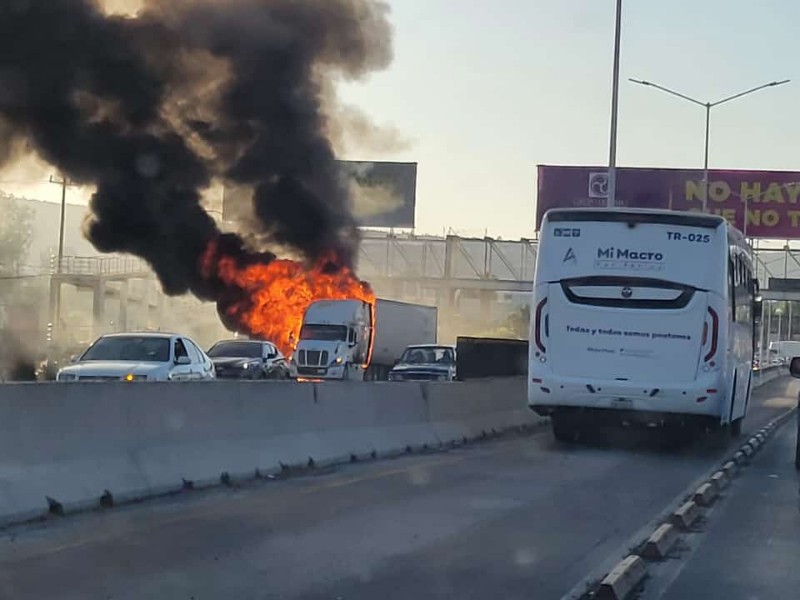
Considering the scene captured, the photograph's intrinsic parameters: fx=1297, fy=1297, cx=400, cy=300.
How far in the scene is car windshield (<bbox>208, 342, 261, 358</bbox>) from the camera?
34531 millimetres

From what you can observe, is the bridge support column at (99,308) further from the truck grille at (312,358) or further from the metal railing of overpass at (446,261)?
the truck grille at (312,358)

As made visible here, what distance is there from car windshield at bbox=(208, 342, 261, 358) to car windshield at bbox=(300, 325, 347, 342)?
7.25 meters

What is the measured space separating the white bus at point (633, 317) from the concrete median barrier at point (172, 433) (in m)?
2.25

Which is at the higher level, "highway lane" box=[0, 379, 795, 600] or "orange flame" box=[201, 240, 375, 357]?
"orange flame" box=[201, 240, 375, 357]

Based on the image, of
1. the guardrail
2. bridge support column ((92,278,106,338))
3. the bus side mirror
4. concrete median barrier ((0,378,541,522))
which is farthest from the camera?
bridge support column ((92,278,106,338))

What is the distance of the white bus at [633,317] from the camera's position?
1827 centimetres

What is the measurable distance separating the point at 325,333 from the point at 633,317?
24.7 metres

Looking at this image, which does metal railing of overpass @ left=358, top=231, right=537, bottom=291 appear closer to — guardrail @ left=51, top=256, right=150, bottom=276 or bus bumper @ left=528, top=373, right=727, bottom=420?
guardrail @ left=51, top=256, right=150, bottom=276

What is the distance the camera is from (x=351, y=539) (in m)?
10.0

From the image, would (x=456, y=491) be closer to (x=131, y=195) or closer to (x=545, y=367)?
(x=545, y=367)

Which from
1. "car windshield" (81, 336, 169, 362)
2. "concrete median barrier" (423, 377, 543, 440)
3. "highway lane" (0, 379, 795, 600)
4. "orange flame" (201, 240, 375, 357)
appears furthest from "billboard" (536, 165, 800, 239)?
"highway lane" (0, 379, 795, 600)

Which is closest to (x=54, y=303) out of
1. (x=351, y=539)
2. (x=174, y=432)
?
(x=174, y=432)

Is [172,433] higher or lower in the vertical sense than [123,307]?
lower

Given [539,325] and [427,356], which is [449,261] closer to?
[427,356]
